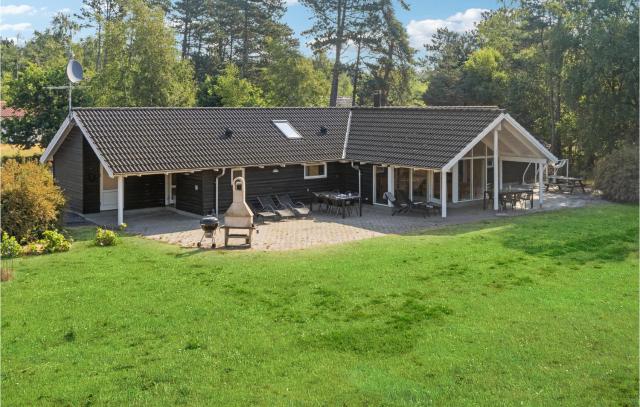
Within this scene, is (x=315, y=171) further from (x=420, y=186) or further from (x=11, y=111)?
(x=11, y=111)

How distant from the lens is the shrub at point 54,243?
1582 cm

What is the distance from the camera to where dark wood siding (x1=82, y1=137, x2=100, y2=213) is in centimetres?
2181

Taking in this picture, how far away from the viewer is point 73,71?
22.9m

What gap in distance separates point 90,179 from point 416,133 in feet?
39.3

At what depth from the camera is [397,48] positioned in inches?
2045

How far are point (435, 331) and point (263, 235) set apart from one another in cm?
924

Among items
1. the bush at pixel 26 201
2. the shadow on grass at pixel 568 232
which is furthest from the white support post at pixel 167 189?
the shadow on grass at pixel 568 232

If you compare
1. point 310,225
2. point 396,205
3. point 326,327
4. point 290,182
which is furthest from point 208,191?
point 326,327

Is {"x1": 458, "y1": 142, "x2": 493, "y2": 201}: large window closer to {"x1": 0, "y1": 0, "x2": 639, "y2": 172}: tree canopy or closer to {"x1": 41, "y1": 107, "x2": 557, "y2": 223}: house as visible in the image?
{"x1": 41, "y1": 107, "x2": 557, "y2": 223}: house

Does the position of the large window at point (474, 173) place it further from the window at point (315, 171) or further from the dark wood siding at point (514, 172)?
the window at point (315, 171)

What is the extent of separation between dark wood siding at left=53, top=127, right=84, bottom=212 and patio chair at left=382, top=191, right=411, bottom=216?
11.0 m

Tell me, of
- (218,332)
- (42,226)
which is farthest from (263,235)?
(218,332)

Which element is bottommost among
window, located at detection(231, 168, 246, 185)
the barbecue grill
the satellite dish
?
the barbecue grill

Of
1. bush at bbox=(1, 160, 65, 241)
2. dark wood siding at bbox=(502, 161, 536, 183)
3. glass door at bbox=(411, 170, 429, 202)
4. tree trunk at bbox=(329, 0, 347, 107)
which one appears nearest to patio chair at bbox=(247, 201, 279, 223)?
glass door at bbox=(411, 170, 429, 202)
